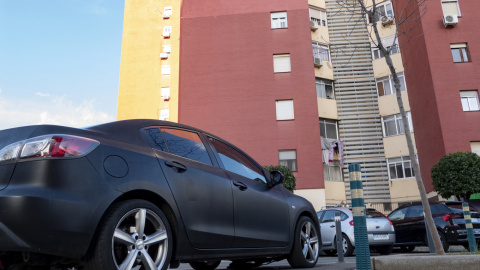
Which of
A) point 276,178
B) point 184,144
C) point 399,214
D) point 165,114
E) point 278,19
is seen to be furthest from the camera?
point 165,114

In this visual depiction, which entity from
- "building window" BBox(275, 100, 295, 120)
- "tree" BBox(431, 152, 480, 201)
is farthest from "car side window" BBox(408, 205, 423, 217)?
"building window" BBox(275, 100, 295, 120)

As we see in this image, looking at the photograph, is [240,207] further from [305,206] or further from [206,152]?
[305,206]

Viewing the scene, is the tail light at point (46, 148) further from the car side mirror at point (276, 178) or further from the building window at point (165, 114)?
the building window at point (165, 114)

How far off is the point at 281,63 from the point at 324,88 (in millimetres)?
3393

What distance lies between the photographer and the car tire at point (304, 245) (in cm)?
579

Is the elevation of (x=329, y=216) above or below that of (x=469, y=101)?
below

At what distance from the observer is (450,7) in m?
25.1

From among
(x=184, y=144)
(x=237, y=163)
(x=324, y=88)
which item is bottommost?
(x=237, y=163)

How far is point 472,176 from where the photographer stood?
1922cm

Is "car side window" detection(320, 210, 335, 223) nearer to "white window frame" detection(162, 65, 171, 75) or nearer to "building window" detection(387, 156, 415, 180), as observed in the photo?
"building window" detection(387, 156, 415, 180)

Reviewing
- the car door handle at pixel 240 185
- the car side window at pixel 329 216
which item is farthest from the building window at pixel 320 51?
the car door handle at pixel 240 185

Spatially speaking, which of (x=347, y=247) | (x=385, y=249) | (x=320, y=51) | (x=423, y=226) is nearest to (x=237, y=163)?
(x=347, y=247)

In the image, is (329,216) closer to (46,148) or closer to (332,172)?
(46,148)

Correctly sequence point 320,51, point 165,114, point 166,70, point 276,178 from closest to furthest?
point 276,178, point 320,51, point 165,114, point 166,70
